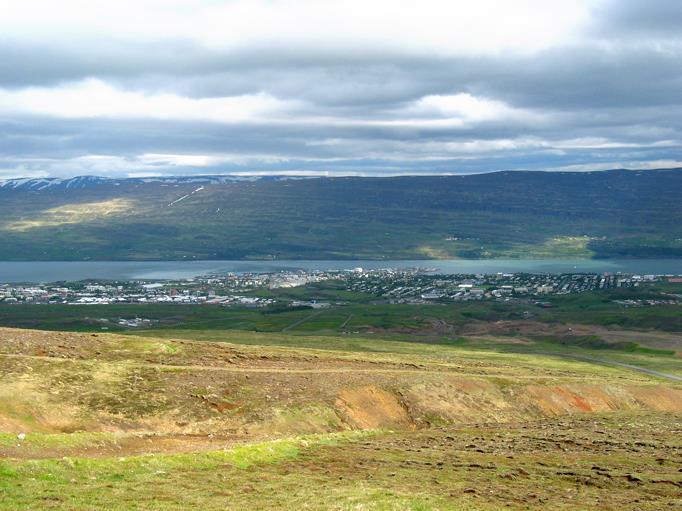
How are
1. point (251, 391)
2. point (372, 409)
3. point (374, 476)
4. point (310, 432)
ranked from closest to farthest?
point (374, 476) < point (310, 432) < point (251, 391) < point (372, 409)

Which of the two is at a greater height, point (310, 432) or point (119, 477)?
point (119, 477)

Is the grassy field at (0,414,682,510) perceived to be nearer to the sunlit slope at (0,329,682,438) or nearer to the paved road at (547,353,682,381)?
the sunlit slope at (0,329,682,438)

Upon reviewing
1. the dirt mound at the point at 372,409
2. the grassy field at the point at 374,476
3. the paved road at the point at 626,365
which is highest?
the grassy field at the point at 374,476

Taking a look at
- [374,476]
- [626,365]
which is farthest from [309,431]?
[626,365]

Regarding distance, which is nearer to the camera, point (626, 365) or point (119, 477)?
point (119, 477)

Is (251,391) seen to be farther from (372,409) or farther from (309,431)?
(372,409)

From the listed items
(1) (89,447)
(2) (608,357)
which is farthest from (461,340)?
(1) (89,447)

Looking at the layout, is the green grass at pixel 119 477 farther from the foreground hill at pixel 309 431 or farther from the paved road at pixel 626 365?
the paved road at pixel 626 365

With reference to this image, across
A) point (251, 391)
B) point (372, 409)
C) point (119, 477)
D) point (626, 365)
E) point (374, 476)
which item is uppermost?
point (119, 477)

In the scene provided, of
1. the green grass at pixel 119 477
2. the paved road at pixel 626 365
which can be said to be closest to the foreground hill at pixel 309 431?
the green grass at pixel 119 477

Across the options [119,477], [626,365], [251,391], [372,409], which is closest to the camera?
[119,477]
